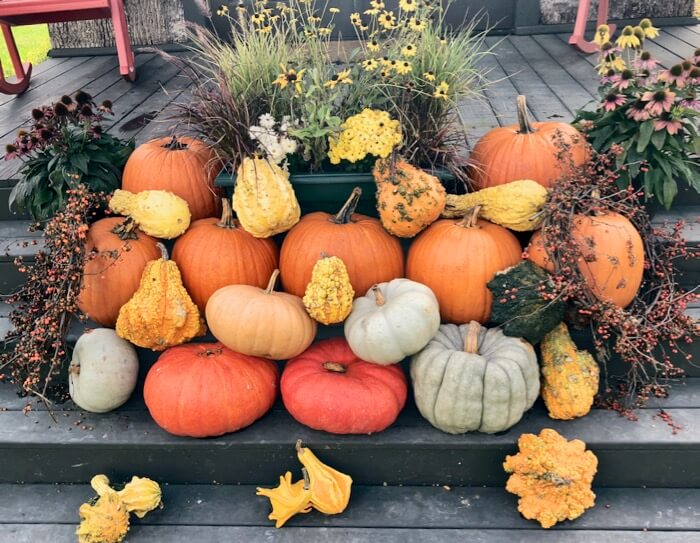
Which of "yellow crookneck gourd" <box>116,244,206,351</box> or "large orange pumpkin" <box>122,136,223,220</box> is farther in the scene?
"large orange pumpkin" <box>122,136,223,220</box>

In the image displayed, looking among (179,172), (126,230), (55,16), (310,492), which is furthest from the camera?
(55,16)

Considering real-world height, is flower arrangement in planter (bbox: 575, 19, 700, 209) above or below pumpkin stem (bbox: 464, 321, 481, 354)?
above

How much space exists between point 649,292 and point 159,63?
343 cm

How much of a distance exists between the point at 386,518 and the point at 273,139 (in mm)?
1268

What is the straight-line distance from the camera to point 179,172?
2271 mm

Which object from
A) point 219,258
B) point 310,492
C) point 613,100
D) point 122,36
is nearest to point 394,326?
point 310,492

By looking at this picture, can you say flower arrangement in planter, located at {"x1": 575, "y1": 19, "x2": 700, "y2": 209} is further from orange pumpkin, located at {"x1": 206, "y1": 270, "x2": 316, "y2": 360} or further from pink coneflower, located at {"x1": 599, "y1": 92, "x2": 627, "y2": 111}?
orange pumpkin, located at {"x1": 206, "y1": 270, "x2": 316, "y2": 360}

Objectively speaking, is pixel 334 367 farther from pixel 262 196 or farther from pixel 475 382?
pixel 262 196

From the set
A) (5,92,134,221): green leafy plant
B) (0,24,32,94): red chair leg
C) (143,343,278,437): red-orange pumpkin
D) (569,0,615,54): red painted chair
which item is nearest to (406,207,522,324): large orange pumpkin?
(143,343,278,437): red-orange pumpkin

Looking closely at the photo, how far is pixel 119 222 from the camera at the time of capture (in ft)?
7.16

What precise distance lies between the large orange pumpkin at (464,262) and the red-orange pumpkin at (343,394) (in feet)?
1.01

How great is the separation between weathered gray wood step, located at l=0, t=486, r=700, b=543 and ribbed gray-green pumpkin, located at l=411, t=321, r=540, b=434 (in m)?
0.24

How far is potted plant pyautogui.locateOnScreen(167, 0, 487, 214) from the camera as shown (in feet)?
6.86

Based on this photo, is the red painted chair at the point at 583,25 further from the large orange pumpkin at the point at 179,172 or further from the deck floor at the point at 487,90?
the large orange pumpkin at the point at 179,172
